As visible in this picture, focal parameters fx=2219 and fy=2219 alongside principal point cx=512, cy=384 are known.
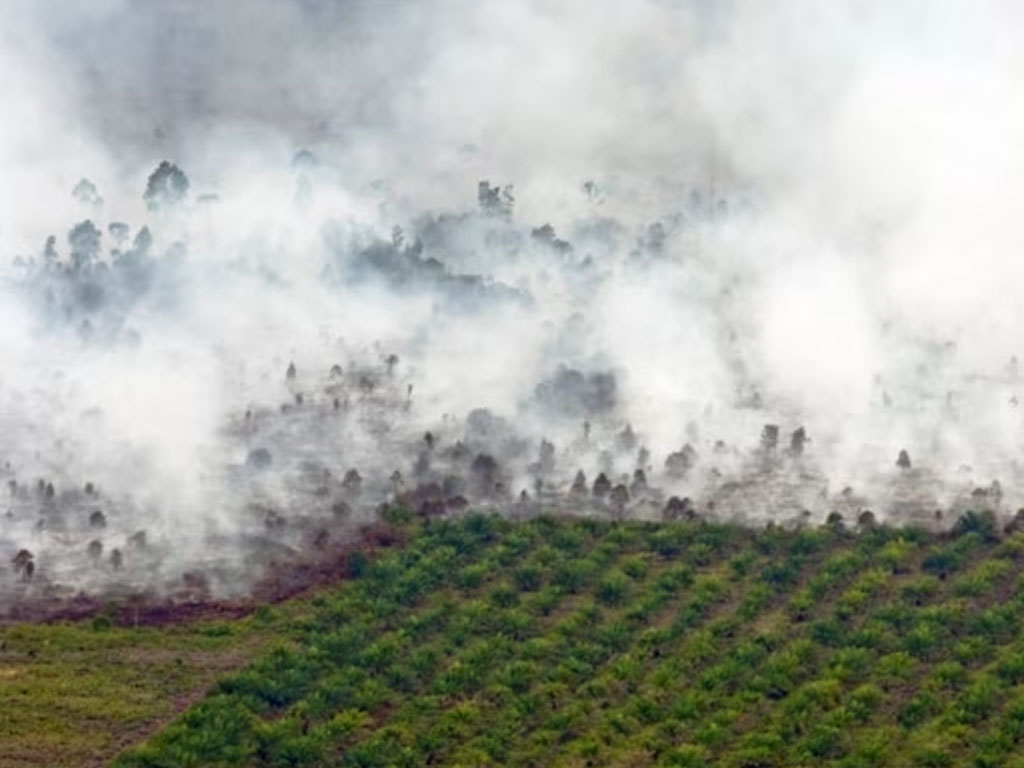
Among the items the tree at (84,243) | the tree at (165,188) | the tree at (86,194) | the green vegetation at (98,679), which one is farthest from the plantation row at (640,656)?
the tree at (86,194)

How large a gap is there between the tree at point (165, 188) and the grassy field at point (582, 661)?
Answer: 29928 mm

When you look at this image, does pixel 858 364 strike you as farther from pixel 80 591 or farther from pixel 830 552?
pixel 80 591

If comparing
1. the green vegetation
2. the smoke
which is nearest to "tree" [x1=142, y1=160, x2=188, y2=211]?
Result: the smoke

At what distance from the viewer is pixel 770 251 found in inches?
3174

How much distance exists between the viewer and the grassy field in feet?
165

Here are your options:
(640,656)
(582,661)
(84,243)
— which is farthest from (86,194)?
(640,656)

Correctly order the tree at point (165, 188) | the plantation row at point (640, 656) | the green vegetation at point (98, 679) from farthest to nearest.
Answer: the tree at point (165, 188)
the green vegetation at point (98, 679)
the plantation row at point (640, 656)

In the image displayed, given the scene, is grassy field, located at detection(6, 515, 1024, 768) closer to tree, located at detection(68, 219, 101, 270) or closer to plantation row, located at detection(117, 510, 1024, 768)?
plantation row, located at detection(117, 510, 1024, 768)

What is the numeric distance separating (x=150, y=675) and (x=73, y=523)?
8949 mm

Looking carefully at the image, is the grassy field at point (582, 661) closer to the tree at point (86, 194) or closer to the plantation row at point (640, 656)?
the plantation row at point (640, 656)

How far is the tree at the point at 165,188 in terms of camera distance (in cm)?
8781

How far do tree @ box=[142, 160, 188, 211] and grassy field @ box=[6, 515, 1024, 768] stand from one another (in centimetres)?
2993

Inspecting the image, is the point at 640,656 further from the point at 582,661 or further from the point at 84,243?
the point at 84,243

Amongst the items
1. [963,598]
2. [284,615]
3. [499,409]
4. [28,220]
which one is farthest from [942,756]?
[28,220]
